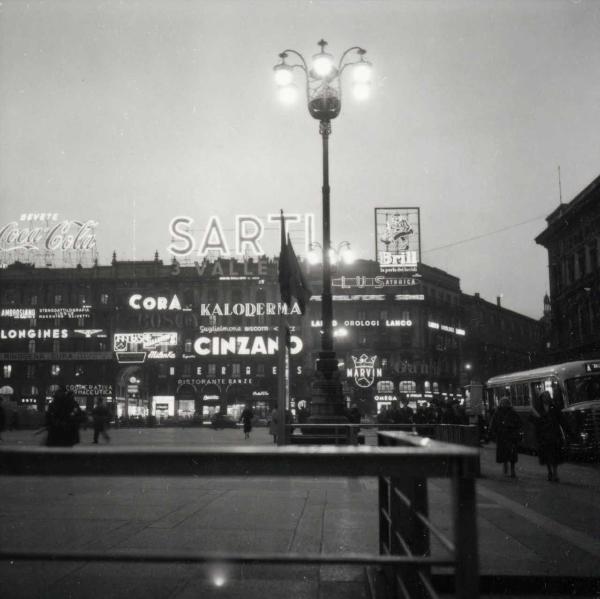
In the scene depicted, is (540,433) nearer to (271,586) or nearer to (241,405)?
(271,586)

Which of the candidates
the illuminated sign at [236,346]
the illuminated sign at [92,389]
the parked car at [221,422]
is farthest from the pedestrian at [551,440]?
the illuminated sign at [92,389]

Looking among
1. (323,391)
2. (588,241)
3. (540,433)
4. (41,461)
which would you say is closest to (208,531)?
(41,461)

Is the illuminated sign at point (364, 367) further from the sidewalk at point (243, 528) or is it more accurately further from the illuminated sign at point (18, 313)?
the sidewalk at point (243, 528)

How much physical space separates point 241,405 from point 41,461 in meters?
79.6

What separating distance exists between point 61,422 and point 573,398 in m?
15.0

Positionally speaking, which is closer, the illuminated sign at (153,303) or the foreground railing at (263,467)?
the foreground railing at (263,467)

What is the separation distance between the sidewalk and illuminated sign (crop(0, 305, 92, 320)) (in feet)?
236

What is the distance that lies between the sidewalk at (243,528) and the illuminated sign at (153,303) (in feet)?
227

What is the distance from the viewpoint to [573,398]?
21.4 m

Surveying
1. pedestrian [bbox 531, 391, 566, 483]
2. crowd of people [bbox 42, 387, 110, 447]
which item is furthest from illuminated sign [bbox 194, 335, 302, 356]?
pedestrian [bbox 531, 391, 566, 483]

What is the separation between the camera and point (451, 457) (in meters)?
2.44

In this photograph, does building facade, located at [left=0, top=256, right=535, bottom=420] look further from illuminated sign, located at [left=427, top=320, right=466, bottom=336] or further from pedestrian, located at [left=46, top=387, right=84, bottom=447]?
pedestrian, located at [left=46, top=387, right=84, bottom=447]

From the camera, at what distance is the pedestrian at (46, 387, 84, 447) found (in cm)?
1385

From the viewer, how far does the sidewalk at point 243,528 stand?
17.4 feet
